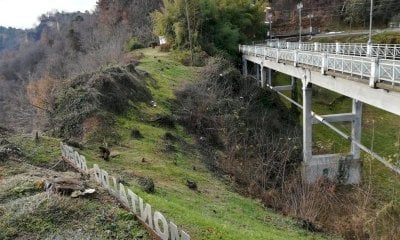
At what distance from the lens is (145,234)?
27.9 ft

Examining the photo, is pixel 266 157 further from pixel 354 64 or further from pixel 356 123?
pixel 354 64

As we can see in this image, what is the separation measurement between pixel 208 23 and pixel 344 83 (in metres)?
30.3

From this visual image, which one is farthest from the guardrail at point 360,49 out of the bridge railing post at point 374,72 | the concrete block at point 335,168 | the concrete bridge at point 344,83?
the concrete block at point 335,168

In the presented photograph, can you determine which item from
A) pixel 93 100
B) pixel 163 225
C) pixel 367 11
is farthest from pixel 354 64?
pixel 367 11

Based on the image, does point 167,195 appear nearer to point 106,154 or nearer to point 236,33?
point 106,154

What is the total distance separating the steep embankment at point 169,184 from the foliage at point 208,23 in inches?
829

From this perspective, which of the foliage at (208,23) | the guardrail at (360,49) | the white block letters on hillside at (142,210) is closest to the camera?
the white block letters on hillside at (142,210)

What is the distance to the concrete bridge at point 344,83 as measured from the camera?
43.9 ft

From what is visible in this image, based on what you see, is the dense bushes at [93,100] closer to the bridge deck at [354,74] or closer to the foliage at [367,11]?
the bridge deck at [354,74]

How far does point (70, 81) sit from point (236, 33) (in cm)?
2765

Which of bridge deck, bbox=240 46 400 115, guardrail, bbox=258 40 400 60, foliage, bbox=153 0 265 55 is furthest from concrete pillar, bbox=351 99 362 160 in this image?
foliage, bbox=153 0 265 55

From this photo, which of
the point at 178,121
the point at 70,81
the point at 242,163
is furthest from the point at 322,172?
the point at 70,81

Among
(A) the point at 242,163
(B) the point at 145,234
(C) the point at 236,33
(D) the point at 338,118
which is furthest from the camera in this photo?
(C) the point at 236,33

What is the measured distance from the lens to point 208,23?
4531 centimetres
